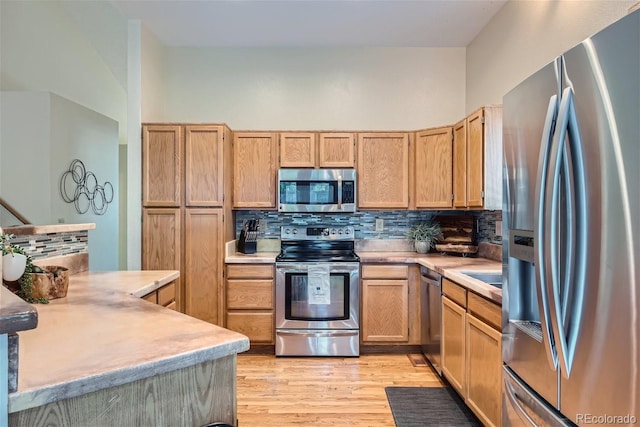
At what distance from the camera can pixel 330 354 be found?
3141 mm

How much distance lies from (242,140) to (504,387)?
2.88 m

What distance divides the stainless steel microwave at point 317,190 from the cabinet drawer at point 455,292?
117 centimetres

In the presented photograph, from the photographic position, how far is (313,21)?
320 centimetres

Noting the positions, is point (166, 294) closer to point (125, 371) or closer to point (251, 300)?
point (251, 300)

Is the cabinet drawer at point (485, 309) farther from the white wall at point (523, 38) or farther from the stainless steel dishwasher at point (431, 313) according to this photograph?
the white wall at point (523, 38)

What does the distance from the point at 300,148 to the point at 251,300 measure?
1.51 m

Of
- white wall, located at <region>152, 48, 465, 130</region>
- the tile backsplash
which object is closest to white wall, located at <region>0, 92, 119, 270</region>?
white wall, located at <region>152, 48, 465, 130</region>

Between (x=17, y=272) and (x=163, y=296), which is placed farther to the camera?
(x=163, y=296)

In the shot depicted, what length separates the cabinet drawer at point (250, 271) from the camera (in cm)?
321

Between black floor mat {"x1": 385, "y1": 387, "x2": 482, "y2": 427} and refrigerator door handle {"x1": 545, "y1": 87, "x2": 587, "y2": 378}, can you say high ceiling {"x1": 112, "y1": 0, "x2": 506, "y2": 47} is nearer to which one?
refrigerator door handle {"x1": 545, "y1": 87, "x2": 587, "y2": 378}

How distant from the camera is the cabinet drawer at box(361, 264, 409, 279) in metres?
3.20

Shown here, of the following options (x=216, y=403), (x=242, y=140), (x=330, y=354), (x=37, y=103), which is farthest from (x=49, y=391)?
(x=37, y=103)

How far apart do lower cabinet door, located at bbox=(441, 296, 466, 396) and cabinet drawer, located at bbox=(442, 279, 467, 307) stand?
34mm

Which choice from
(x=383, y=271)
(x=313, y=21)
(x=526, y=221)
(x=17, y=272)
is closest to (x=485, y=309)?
(x=526, y=221)
